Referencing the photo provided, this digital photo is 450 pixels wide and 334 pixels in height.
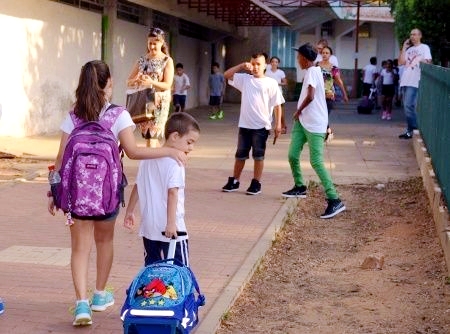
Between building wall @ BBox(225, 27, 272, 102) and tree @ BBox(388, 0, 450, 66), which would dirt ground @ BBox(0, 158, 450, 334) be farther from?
building wall @ BBox(225, 27, 272, 102)

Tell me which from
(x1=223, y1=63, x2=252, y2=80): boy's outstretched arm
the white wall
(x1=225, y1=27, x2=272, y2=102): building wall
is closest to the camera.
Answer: (x1=223, y1=63, x2=252, y2=80): boy's outstretched arm

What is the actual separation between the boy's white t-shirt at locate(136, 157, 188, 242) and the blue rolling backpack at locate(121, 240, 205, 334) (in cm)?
41

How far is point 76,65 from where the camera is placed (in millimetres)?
19703

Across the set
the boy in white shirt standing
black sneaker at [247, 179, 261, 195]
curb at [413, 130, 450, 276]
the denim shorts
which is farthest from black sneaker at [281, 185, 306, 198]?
curb at [413, 130, 450, 276]

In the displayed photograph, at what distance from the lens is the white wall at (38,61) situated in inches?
641

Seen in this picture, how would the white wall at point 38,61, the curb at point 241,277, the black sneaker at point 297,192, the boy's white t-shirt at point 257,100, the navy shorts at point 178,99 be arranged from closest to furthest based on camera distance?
the curb at point 241,277
the boy's white t-shirt at point 257,100
the black sneaker at point 297,192
the white wall at point 38,61
the navy shorts at point 178,99

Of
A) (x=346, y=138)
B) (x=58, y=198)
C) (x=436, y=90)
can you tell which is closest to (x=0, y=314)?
(x=58, y=198)

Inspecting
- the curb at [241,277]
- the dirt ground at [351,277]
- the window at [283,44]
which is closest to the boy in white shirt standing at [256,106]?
the dirt ground at [351,277]

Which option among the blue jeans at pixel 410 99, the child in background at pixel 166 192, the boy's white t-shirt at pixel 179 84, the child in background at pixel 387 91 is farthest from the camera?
the child in background at pixel 387 91

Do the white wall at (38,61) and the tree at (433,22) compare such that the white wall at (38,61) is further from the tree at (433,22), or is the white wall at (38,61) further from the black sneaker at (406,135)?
the tree at (433,22)

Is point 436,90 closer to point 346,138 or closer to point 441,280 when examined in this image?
point 441,280

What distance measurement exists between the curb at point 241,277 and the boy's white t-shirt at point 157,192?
2.27 ft

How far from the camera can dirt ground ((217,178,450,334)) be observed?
604 cm

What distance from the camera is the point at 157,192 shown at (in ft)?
17.5
